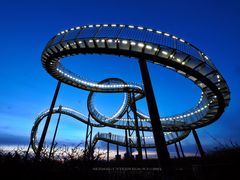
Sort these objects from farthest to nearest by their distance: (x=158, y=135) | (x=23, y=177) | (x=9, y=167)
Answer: (x=158, y=135) → (x=9, y=167) → (x=23, y=177)

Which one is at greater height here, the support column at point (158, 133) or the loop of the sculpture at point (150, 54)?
the loop of the sculpture at point (150, 54)

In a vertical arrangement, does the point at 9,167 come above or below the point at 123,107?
below

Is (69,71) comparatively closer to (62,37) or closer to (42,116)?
(62,37)

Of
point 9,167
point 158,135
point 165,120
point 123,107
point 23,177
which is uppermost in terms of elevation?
point 123,107

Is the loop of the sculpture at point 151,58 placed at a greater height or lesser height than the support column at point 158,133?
greater

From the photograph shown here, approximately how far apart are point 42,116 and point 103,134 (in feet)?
42.8

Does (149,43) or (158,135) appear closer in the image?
(158,135)

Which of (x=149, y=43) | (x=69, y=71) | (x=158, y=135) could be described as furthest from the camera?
(x=69, y=71)

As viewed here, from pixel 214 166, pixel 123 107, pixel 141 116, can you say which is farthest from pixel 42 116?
pixel 214 166

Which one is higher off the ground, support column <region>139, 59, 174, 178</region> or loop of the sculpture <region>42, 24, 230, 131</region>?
loop of the sculpture <region>42, 24, 230, 131</region>

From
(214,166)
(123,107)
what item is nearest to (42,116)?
(123,107)

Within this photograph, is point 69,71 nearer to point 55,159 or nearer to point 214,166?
point 55,159

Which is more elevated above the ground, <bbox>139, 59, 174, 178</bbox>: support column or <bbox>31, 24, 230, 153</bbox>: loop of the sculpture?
<bbox>31, 24, 230, 153</bbox>: loop of the sculpture

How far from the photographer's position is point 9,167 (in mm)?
4832
